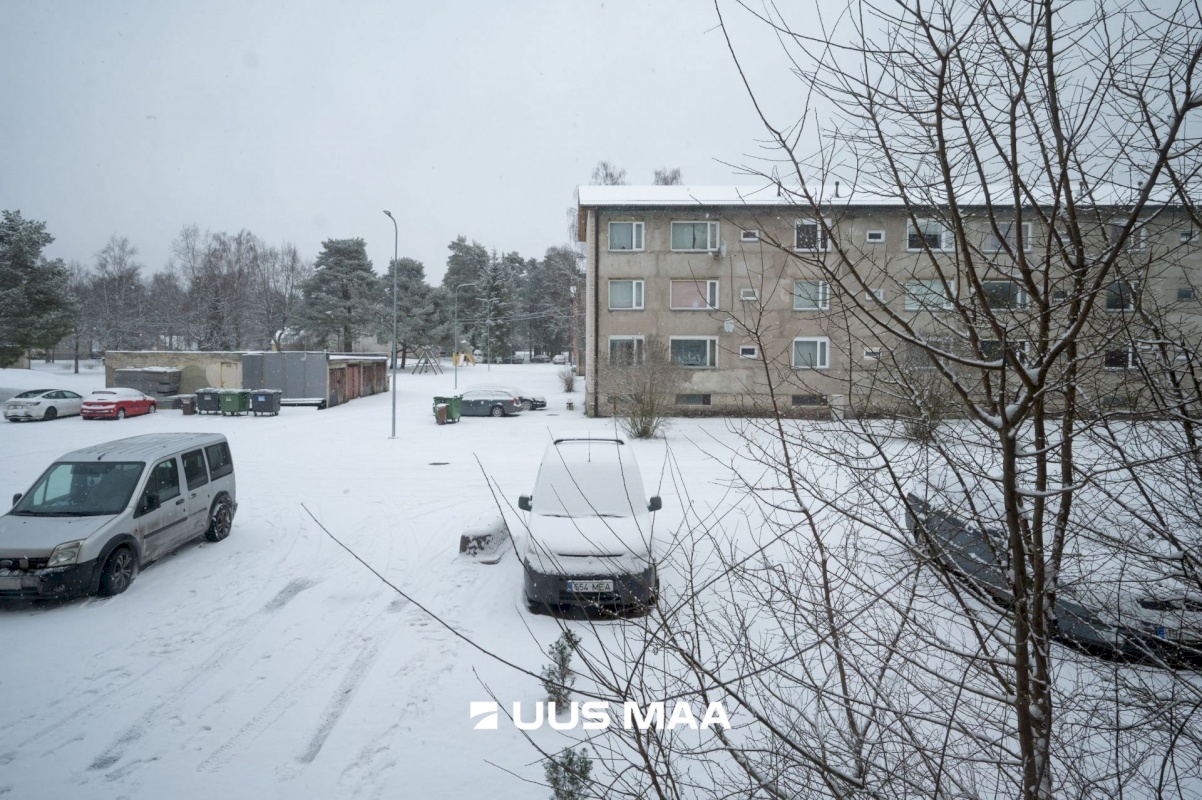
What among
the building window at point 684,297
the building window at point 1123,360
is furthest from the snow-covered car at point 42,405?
the building window at point 1123,360

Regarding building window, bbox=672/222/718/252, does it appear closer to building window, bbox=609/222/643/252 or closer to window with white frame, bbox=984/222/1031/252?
building window, bbox=609/222/643/252

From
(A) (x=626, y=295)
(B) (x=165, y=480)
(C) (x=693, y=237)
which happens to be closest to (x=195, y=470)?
(B) (x=165, y=480)

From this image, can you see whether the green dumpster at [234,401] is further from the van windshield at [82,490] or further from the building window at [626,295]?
the van windshield at [82,490]

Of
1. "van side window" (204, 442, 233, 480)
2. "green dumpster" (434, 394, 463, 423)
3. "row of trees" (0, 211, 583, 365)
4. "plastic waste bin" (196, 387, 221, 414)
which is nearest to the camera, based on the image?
"van side window" (204, 442, 233, 480)

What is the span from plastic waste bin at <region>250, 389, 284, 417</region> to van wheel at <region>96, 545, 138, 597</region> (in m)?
24.5

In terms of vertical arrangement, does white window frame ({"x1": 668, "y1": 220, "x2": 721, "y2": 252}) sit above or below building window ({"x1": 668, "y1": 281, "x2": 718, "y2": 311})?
above

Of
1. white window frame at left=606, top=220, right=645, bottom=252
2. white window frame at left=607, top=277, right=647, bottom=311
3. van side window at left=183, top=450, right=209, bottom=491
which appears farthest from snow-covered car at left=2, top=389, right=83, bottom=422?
white window frame at left=606, top=220, right=645, bottom=252

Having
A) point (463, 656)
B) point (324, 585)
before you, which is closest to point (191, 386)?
point (324, 585)

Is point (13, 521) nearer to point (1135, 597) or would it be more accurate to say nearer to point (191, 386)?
point (1135, 597)

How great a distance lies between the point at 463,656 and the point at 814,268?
578cm

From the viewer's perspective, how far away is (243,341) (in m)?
61.9

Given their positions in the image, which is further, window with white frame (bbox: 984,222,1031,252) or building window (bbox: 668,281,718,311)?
building window (bbox: 668,281,718,311)

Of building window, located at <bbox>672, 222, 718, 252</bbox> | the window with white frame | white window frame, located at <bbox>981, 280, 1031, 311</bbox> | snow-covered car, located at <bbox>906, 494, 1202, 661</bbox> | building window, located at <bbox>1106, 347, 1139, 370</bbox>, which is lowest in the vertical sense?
snow-covered car, located at <bbox>906, 494, 1202, 661</bbox>

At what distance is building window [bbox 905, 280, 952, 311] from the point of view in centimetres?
231
